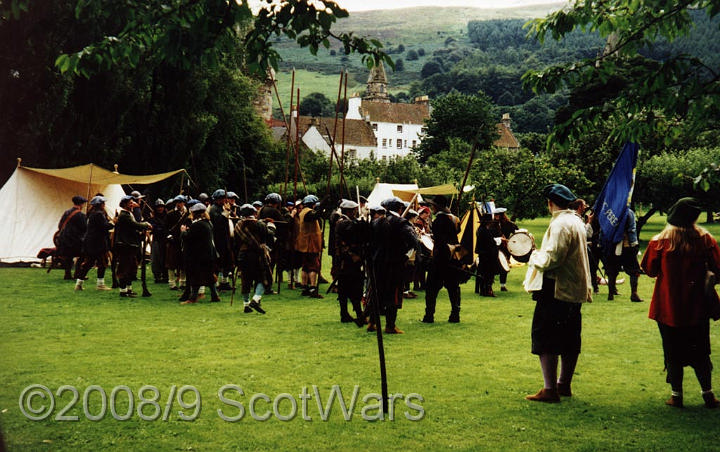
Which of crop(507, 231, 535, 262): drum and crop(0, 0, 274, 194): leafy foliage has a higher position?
crop(0, 0, 274, 194): leafy foliage

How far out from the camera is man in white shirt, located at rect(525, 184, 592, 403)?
6930 millimetres

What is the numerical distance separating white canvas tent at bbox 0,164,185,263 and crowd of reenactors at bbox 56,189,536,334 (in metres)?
1.33

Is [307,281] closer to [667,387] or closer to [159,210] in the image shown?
[159,210]

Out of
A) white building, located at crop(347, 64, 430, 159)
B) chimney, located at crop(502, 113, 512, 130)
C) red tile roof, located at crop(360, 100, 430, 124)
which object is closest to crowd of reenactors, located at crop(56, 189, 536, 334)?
white building, located at crop(347, 64, 430, 159)

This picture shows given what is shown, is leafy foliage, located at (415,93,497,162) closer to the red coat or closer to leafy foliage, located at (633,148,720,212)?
leafy foliage, located at (633,148,720,212)

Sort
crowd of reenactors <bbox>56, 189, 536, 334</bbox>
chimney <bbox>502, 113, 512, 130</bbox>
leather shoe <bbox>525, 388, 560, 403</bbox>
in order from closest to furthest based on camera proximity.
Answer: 1. leather shoe <bbox>525, 388, 560, 403</bbox>
2. crowd of reenactors <bbox>56, 189, 536, 334</bbox>
3. chimney <bbox>502, 113, 512, 130</bbox>

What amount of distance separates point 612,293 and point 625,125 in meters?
8.14

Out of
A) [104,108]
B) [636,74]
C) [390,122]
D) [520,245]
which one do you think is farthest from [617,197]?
[390,122]

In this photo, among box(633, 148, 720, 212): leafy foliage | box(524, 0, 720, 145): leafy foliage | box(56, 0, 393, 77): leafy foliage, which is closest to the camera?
box(56, 0, 393, 77): leafy foliage

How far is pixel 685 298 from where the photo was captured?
6.86 meters

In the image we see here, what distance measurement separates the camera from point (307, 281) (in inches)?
613

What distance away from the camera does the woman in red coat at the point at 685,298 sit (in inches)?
270

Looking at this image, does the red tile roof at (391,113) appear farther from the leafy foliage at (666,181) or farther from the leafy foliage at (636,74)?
the leafy foliage at (636,74)

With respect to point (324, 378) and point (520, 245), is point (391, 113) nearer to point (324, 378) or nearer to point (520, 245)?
point (520, 245)
